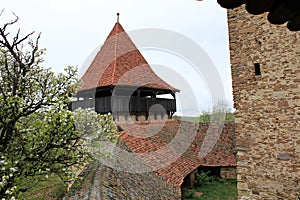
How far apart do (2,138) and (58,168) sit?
4.01 ft

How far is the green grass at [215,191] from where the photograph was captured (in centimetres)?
830

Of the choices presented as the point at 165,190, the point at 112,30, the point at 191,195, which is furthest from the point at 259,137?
the point at 112,30

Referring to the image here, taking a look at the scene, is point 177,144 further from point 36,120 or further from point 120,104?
point 36,120

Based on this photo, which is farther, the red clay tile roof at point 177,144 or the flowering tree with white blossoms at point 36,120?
the red clay tile roof at point 177,144

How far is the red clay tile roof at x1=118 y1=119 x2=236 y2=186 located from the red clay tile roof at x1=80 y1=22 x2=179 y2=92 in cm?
182

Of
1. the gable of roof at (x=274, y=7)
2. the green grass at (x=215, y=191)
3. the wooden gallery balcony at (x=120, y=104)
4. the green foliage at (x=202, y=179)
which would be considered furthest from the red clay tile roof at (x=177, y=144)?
the gable of roof at (x=274, y=7)

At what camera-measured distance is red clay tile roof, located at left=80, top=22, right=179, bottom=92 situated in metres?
9.53

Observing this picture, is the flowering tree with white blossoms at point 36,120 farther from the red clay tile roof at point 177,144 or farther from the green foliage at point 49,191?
the red clay tile roof at point 177,144

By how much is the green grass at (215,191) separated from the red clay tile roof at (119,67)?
15.5 feet

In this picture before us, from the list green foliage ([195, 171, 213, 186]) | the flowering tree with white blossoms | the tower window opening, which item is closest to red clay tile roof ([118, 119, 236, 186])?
green foliage ([195, 171, 213, 186])

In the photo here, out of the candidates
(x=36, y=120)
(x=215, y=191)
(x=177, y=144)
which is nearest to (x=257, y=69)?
(x=36, y=120)

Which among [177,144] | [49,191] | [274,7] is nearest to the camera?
[274,7]

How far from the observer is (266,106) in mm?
4164

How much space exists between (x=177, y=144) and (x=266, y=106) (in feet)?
22.0
